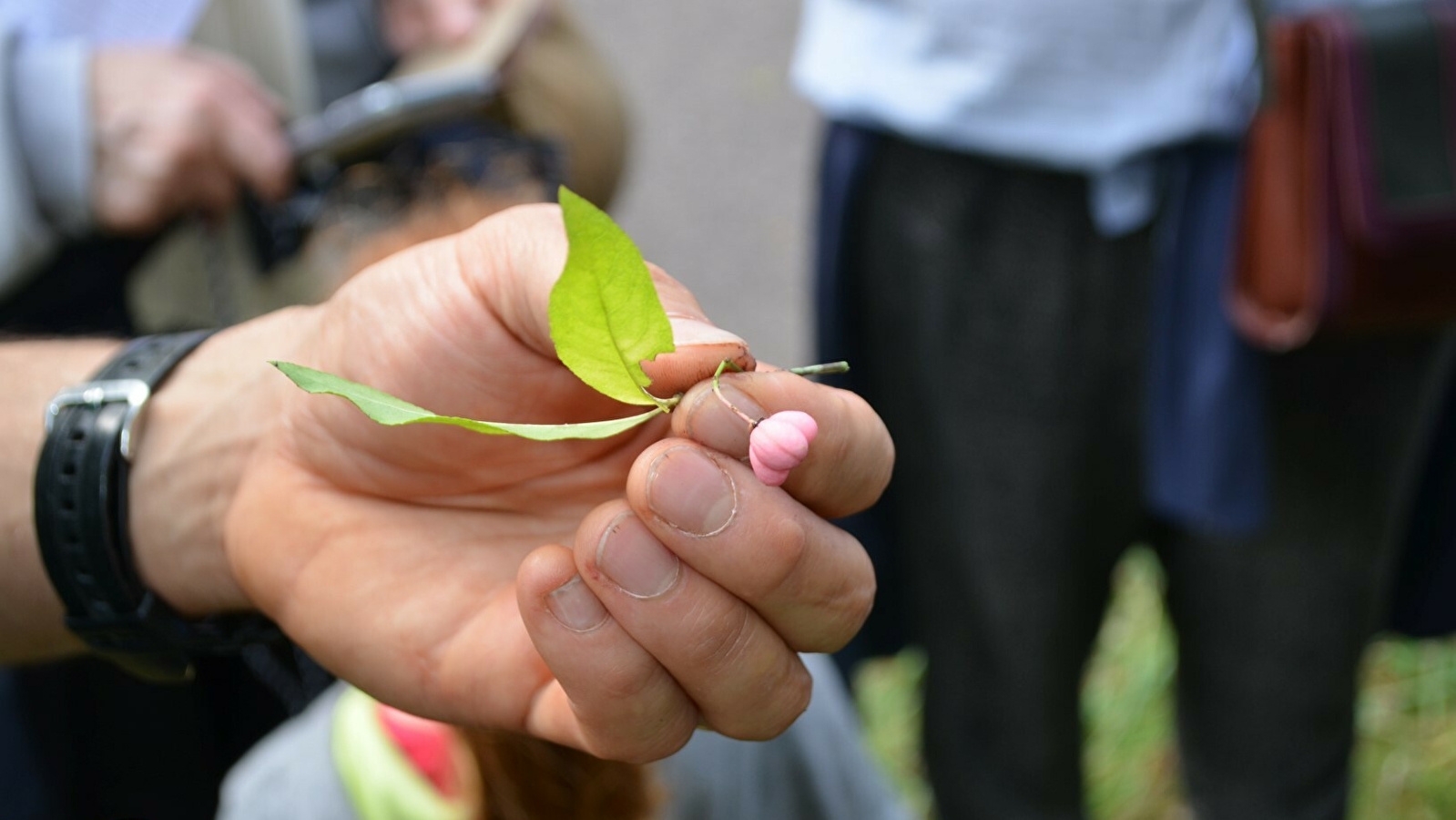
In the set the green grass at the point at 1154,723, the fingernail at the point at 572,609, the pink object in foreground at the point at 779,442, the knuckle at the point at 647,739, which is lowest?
the green grass at the point at 1154,723

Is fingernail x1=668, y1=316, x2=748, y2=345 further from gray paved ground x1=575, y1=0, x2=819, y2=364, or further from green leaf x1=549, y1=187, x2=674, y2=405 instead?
gray paved ground x1=575, y1=0, x2=819, y2=364

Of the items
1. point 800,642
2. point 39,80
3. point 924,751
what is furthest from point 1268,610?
point 39,80

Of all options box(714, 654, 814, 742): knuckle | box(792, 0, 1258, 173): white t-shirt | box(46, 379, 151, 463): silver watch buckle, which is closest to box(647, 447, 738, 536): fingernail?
box(714, 654, 814, 742): knuckle

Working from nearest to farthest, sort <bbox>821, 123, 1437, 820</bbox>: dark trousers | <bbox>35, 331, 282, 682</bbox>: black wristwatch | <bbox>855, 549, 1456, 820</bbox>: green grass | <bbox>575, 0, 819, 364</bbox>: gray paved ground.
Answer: <bbox>35, 331, 282, 682</bbox>: black wristwatch < <bbox>821, 123, 1437, 820</bbox>: dark trousers < <bbox>855, 549, 1456, 820</bbox>: green grass < <bbox>575, 0, 819, 364</bbox>: gray paved ground

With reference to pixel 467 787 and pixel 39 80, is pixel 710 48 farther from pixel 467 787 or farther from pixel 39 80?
pixel 467 787

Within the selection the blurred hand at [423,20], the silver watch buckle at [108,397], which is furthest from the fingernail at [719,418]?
the blurred hand at [423,20]

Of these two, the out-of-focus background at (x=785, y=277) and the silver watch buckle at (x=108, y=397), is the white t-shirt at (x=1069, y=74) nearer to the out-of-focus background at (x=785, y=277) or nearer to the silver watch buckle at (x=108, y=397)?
the silver watch buckle at (x=108, y=397)
